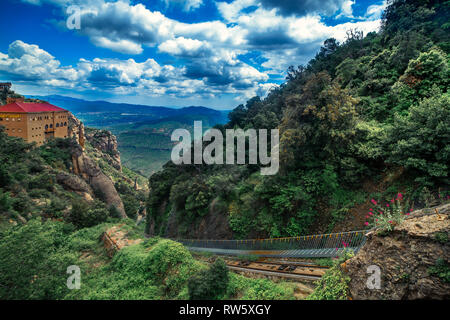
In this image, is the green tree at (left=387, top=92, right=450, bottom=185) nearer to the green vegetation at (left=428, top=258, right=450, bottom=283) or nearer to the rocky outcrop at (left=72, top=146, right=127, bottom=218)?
the green vegetation at (left=428, top=258, right=450, bottom=283)

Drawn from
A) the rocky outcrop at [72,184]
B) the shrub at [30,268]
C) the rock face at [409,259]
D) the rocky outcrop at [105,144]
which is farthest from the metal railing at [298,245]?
the rocky outcrop at [105,144]

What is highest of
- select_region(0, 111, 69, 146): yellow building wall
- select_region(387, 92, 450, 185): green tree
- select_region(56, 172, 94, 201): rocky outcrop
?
select_region(0, 111, 69, 146): yellow building wall

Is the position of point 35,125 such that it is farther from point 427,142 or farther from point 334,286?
point 427,142

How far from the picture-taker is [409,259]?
17.4ft

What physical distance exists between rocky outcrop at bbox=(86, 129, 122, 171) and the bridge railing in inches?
2573

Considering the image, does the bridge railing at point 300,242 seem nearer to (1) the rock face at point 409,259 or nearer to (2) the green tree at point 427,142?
(1) the rock face at point 409,259

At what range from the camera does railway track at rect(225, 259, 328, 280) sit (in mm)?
8805

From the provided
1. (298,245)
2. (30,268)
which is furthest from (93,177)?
(298,245)

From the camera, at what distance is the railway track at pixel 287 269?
8805 millimetres

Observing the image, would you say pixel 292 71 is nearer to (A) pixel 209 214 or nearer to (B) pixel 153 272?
(A) pixel 209 214

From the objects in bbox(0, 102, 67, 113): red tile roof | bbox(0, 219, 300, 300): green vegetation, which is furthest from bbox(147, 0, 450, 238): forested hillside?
bbox(0, 102, 67, 113): red tile roof

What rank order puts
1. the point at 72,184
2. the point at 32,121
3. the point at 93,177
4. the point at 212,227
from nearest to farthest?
the point at 212,227 → the point at 72,184 → the point at 32,121 → the point at 93,177

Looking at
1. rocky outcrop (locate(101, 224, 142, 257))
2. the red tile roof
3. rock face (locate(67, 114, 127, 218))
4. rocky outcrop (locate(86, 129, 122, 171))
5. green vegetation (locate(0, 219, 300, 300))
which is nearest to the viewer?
green vegetation (locate(0, 219, 300, 300))

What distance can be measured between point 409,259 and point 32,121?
1969 inches
